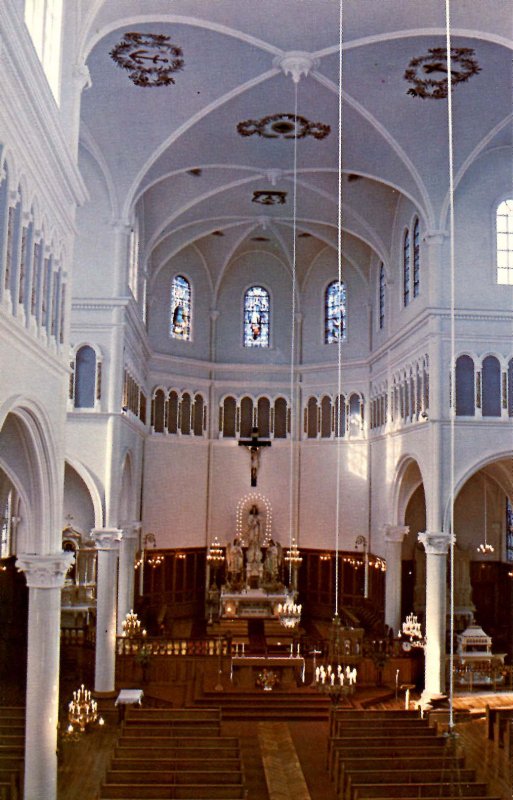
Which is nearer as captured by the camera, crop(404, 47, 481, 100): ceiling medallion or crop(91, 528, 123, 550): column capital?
crop(404, 47, 481, 100): ceiling medallion

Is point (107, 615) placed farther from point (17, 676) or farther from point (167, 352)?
point (167, 352)

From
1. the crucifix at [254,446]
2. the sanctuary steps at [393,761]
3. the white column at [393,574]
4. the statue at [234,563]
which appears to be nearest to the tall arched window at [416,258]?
the white column at [393,574]

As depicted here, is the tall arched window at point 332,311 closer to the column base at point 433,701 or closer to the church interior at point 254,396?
the church interior at point 254,396

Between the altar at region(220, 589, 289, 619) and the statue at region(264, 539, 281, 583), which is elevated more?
the statue at region(264, 539, 281, 583)

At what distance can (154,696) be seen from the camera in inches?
1006

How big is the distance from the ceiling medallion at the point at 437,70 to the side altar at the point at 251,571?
1775 cm

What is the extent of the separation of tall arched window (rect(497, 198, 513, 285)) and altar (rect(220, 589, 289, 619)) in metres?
15.8

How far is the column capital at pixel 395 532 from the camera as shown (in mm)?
30539

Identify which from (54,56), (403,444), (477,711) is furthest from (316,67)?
(477,711)

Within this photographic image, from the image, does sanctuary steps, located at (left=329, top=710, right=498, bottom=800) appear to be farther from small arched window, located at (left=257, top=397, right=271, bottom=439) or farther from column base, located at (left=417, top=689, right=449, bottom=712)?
small arched window, located at (left=257, top=397, right=271, bottom=439)

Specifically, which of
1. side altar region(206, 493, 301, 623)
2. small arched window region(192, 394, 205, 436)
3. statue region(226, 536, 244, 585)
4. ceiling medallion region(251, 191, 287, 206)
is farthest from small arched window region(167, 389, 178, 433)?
ceiling medallion region(251, 191, 287, 206)

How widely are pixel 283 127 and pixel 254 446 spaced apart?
50.7 ft

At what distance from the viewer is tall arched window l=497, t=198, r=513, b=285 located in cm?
2528

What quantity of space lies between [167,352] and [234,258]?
5.68 m
